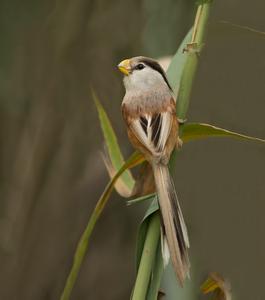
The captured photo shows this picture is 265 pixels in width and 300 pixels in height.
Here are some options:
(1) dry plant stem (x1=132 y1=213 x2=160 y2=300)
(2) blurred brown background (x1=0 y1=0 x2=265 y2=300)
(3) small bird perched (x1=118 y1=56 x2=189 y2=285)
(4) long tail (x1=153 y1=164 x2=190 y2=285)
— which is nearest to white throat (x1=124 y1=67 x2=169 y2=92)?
(3) small bird perched (x1=118 y1=56 x2=189 y2=285)

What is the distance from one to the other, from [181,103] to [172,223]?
0.49 ft

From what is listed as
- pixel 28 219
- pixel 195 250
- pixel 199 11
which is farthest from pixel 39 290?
pixel 199 11

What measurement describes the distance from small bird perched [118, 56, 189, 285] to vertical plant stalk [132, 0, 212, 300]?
2 centimetres

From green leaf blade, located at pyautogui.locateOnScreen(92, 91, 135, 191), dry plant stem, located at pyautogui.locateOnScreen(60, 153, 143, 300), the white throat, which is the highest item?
the white throat

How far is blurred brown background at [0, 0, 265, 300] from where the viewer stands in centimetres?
164

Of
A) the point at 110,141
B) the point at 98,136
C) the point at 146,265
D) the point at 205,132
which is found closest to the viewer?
the point at 146,265

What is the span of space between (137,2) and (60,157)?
1.34ft

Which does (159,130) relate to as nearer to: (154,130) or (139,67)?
(154,130)

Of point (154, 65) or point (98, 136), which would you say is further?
point (98, 136)

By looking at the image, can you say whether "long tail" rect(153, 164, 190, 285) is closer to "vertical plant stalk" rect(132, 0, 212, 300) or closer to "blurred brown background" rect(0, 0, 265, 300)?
"vertical plant stalk" rect(132, 0, 212, 300)

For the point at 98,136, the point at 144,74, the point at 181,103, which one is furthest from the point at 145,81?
the point at 98,136

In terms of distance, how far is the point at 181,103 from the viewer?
926 millimetres

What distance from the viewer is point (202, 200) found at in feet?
5.76

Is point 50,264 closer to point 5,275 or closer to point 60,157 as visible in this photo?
point 5,275
